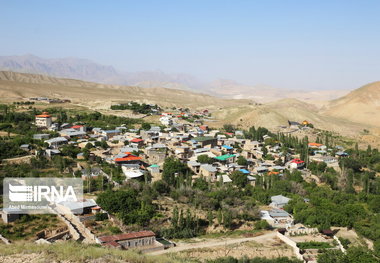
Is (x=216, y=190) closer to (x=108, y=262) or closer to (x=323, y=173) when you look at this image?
(x=323, y=173)

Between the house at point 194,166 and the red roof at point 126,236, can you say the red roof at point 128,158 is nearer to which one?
the house at point 194,166

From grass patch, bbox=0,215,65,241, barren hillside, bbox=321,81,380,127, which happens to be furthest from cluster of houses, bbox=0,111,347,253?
barren hillside, bbox=321,81,380,127

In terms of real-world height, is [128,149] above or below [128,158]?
above

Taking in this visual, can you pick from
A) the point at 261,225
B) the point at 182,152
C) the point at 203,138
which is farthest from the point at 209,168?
the point at 261,225

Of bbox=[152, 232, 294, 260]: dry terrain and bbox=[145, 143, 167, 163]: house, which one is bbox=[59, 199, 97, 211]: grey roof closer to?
bbox=[152, 232, 294, 260]: dry terrain

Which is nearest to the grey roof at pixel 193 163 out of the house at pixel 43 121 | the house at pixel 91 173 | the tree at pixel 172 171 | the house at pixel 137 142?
the tree at pixel 172 171

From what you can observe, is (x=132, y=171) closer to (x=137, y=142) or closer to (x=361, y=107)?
(x=137, y=142)
